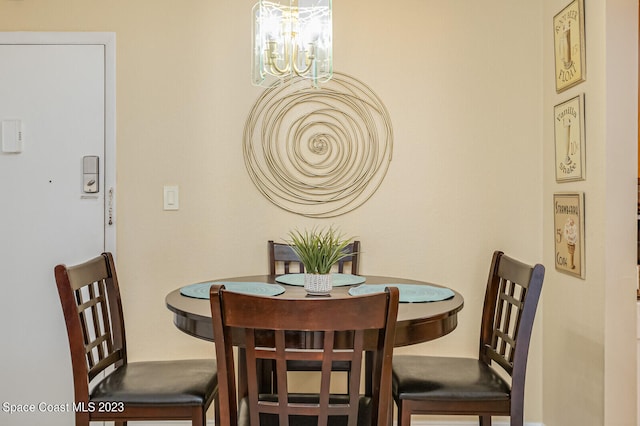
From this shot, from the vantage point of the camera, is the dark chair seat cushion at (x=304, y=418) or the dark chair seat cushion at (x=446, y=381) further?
the dark chair seat cushion at (x=446, y=381)

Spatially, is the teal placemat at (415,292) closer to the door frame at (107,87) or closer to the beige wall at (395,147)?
the beige wall at (395,147)

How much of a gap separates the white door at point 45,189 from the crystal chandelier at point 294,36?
3.19ft

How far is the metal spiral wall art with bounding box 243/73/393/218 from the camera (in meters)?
2.65

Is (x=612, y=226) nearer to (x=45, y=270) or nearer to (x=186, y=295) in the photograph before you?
(x=186, y=295)

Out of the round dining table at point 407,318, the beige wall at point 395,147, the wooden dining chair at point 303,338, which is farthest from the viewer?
the beige wall at point 395,147

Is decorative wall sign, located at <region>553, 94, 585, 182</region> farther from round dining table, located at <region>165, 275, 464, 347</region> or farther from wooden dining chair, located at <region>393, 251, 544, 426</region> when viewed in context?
round dining table, located at <region>165, 275, 464, 347</region>

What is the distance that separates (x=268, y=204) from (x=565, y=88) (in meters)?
1.46

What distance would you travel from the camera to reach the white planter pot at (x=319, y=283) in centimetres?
195

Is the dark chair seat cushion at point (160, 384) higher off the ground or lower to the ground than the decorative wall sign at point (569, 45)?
lower

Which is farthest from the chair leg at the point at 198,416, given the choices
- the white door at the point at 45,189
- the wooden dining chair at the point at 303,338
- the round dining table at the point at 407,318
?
the white door at the point at 45,189

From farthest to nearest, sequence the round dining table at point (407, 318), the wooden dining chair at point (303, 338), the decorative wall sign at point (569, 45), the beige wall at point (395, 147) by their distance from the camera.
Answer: the beige wall at point (395, 147), the decorative wall sign at point (569, 45), the round dining table at point (407, 318), the wooden dining chair at point (303, 338)

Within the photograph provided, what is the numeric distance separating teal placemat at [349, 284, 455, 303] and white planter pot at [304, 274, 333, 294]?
9cm

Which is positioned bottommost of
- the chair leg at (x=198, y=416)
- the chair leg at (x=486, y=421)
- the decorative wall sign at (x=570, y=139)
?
the chair leg at (x=486, y=421)

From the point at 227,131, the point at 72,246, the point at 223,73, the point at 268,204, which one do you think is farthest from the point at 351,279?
the point at 72,246
